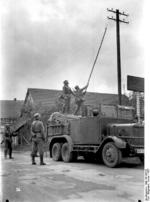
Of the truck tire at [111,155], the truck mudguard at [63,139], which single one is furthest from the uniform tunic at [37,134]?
the truck tire at [111,155]

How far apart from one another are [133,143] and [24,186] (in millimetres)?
4131

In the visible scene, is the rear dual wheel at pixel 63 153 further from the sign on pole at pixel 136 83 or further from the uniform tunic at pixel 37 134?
the sign on pole at pixel 136 83

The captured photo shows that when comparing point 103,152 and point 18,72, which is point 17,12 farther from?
point 103,152

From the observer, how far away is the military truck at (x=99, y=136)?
9359mm

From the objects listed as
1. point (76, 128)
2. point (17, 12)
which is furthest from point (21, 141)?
point (17, 12)

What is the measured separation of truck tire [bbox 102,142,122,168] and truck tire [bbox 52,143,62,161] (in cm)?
216

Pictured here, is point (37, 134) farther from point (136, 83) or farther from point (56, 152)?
point (136, 83)

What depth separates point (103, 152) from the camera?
31.5ft

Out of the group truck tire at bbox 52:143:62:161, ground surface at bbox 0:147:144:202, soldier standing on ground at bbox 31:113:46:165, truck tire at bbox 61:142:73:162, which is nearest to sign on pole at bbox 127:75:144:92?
ground surface at bbox 0:147:144:202

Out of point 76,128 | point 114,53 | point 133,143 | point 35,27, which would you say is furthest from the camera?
point 76,128

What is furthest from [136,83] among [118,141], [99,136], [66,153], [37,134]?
[66,153]

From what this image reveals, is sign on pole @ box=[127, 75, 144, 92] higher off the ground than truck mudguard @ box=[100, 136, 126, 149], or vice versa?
sign on pole @ box=[127, 75, 144, 92]

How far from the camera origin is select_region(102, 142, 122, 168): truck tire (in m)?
9.16

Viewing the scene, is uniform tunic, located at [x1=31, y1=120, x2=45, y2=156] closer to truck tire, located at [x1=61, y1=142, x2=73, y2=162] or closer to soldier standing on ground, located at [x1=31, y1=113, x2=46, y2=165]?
soldier standing on ground, located at [x1=31, y1=113, x2=46, y2=165]
